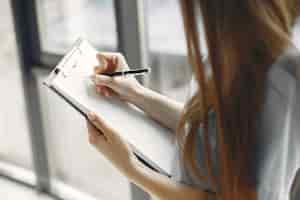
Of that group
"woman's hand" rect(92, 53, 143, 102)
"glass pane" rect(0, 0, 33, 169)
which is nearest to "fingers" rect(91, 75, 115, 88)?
"woman's hand" rect(92, 53, 143, 102)

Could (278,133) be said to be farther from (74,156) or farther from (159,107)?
(74,156)

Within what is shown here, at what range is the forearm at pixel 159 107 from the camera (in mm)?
999

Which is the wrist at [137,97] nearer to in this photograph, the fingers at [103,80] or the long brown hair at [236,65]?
the fingers at [103,80]

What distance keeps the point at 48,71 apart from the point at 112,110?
4.06ft

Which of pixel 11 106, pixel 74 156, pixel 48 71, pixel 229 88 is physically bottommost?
pixel 74 156

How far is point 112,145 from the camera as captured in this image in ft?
2.99

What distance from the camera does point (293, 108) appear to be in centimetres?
71

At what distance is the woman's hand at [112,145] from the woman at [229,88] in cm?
12

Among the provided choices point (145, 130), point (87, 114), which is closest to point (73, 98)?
point (87, 114)

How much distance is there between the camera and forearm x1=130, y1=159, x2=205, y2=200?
81 centimetres

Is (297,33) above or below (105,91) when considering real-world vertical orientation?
above

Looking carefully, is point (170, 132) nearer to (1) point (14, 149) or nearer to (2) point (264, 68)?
(2) point (264, 68)

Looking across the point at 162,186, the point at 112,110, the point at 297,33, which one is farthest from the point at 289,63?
the point at 112,110

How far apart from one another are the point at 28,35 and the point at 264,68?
5.60ft
